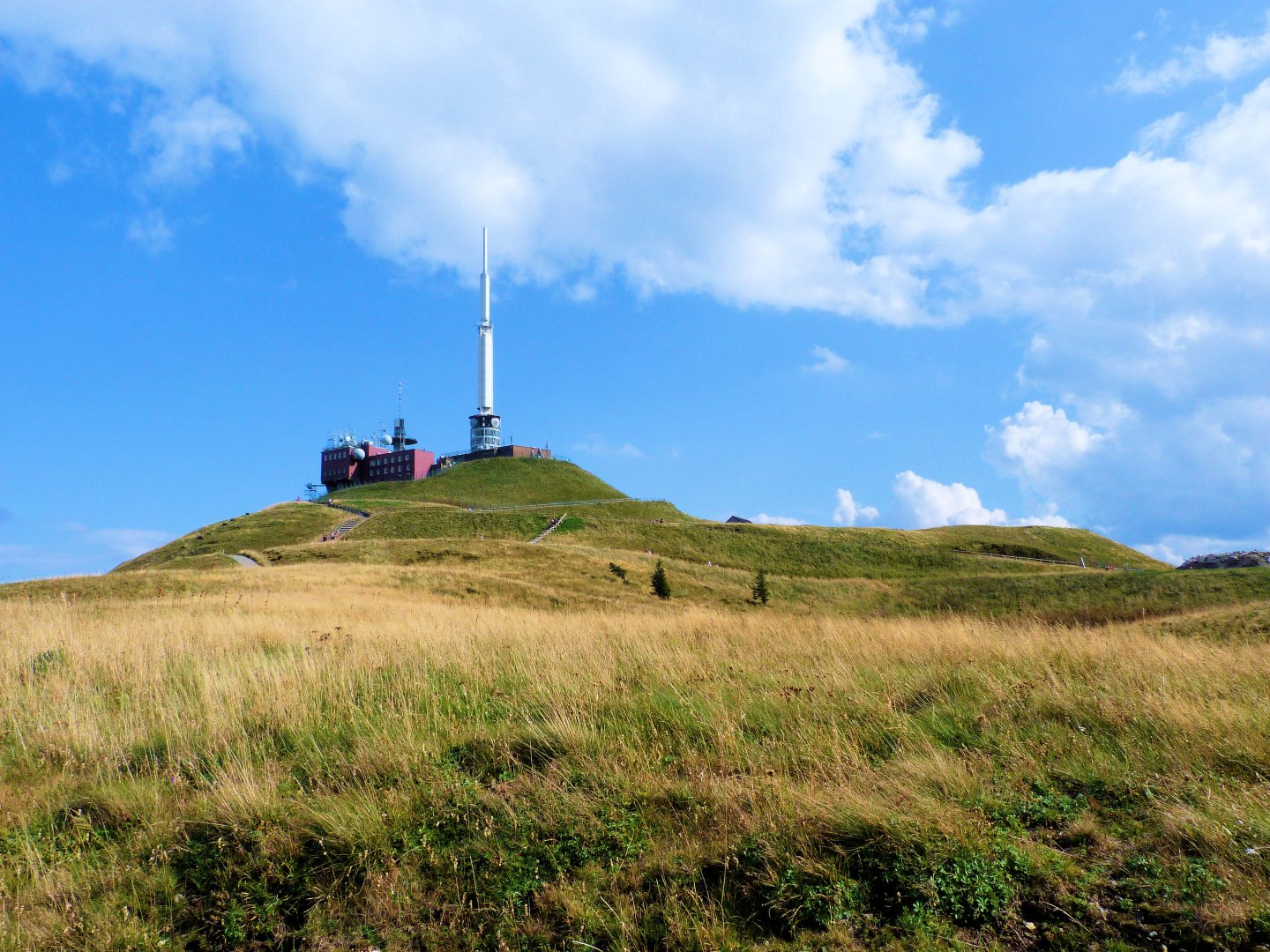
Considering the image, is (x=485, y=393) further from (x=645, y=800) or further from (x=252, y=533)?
(x=645, y=800)

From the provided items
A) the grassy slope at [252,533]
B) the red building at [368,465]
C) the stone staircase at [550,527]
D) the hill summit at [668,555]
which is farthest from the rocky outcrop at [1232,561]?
the red building at [368,465]

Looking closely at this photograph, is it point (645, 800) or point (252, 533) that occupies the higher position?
point (252, 533)

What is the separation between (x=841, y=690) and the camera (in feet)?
24.1

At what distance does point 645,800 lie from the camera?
511 centimetres

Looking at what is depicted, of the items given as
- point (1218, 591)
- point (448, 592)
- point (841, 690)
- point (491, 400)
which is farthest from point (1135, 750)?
point (491, 400)

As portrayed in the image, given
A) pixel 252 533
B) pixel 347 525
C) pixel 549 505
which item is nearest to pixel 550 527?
pixel 549 505

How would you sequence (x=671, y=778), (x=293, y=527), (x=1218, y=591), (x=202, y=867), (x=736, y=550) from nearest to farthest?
(x=202, y=867) < (x=671, y=778) < (x=1218, y=591) < (x=736, y=550) < (x=293, y=527)

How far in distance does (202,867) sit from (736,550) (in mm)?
75900

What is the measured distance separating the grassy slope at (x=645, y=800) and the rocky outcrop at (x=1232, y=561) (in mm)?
67000

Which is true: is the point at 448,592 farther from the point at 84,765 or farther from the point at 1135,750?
the point at 1135,750

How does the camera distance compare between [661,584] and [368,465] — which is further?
[368,465]

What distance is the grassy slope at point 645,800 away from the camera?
407 cm

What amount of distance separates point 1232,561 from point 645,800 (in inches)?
3023

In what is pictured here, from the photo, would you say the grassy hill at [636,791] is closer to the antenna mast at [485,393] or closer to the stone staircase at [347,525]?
the stone staircase at [347,525]
